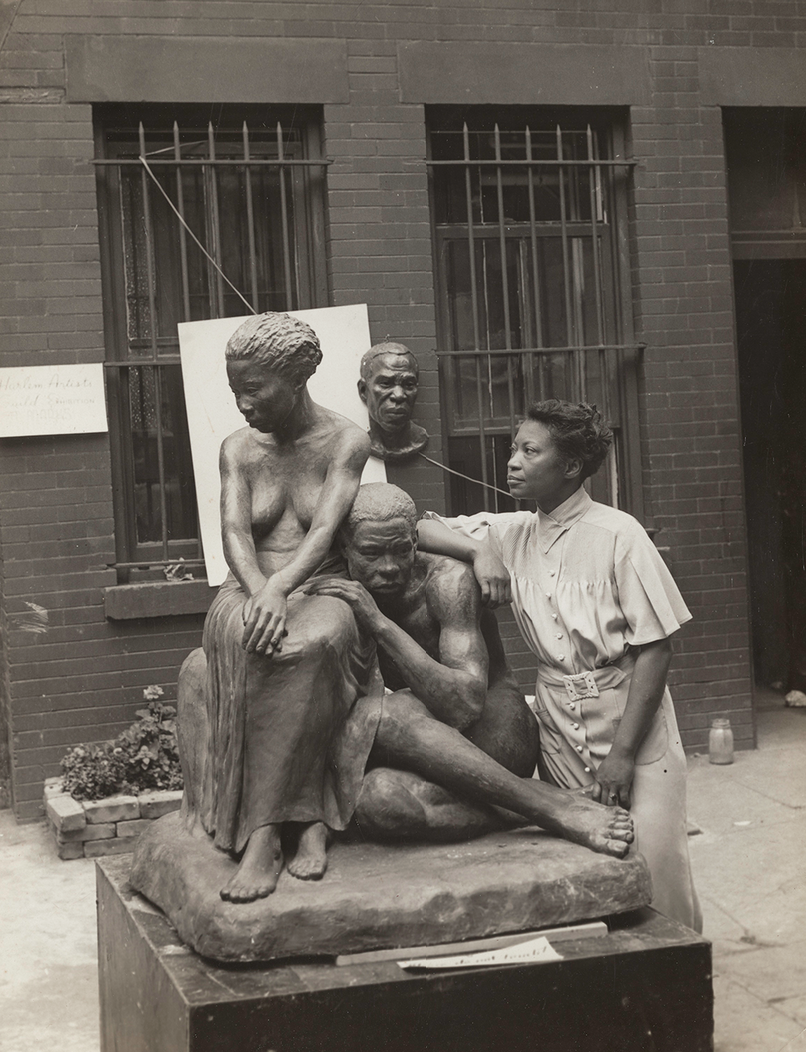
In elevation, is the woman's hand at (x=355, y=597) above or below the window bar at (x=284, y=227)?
below

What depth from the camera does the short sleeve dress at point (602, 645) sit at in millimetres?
3385

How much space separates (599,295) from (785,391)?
2215 millimetres

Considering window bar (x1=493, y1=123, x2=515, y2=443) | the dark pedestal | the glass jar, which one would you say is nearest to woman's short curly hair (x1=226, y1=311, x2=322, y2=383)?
the dark pedestal

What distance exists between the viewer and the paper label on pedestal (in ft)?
9.00

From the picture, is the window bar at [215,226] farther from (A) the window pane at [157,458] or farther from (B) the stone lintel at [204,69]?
(A) the window pane at [157,458]

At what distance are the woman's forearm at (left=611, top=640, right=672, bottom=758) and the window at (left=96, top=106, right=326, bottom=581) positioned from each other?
3.82 m

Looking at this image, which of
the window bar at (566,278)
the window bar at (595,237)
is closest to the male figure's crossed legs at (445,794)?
the window bar at (566,278)

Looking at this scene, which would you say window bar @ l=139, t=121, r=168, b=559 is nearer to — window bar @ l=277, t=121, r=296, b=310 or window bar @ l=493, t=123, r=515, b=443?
window bar @ l=277, t=121, r=296, b=310

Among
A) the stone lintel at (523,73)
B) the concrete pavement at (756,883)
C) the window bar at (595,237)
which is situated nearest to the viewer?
the concrete pavement at (756,883)

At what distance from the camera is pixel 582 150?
7.43 metres

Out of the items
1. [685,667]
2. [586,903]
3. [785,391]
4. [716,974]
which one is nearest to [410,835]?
[586,903]

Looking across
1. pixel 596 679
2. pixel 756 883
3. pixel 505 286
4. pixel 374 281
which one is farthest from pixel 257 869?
pixel 505 286

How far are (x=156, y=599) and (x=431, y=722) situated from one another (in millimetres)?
3689

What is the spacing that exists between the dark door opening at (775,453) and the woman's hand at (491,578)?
230 inches
